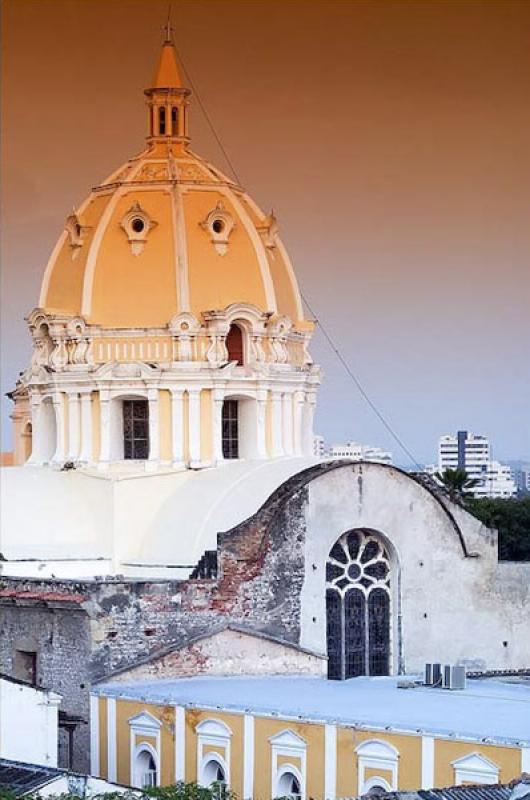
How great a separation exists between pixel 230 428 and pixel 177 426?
1289 mm

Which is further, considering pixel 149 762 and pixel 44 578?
pixel 44 578

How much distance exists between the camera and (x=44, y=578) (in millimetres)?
40906

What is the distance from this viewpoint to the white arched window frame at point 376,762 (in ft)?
109

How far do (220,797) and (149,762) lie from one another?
18.3 ft

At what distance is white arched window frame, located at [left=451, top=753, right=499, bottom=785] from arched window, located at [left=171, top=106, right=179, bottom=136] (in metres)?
17.9

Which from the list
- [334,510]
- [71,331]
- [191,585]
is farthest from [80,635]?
[71,331]

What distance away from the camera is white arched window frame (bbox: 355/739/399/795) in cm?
3312

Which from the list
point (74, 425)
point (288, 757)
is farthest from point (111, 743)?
point (74, 425)

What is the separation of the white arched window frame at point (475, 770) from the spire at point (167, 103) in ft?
58.4

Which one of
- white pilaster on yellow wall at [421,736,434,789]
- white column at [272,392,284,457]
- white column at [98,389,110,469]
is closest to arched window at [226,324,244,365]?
white column at [272,392,284,457]

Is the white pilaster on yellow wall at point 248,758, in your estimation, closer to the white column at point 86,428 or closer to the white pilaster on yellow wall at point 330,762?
the white pilaster on yellow wall at point 330,762

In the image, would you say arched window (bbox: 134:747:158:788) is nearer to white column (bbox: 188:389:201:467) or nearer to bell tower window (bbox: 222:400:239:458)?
white column (bbox: 188:389:201:467)

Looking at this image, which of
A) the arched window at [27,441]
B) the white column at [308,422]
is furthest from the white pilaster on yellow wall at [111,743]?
the arched window at [27,441]

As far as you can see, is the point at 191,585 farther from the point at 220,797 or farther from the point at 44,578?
the point at 220,797
